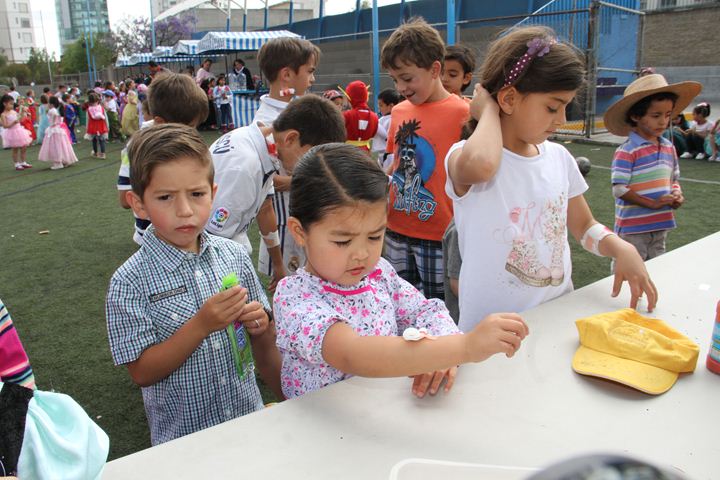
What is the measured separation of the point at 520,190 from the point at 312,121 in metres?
0.82

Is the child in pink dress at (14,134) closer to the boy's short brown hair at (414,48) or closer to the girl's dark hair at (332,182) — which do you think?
the boy's short brown hair at (414,48)

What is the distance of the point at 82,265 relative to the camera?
A: 480 centimetres

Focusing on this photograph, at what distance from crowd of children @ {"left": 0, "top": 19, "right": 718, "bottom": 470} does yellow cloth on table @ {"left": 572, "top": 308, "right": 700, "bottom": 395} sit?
255 mm

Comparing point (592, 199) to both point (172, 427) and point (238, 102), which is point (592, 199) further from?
point (238, 102)

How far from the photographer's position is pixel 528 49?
153 cm

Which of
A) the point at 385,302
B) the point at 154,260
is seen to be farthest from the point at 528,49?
the point at 154,260

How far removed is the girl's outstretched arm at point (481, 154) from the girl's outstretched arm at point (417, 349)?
0.58 m

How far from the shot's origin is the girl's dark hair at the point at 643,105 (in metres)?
2.85

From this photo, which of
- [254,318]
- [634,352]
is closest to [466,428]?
[634,352]

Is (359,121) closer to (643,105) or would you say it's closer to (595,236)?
(643,105)

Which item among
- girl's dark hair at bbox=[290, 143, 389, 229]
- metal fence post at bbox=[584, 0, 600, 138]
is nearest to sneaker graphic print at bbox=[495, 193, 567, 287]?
girl's dark hair at bbox=[290, 143, 389, 229]

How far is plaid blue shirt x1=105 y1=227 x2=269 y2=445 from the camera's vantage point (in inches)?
52.8

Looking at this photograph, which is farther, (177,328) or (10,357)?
(177,328)

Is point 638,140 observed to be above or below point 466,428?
above
